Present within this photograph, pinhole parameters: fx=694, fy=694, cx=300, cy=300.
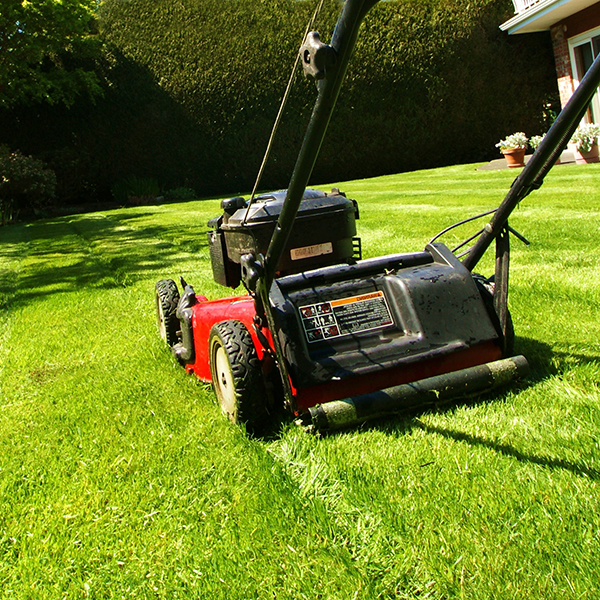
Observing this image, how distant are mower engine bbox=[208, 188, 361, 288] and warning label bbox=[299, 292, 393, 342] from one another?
1.05ft

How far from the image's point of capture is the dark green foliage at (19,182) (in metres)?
14.3

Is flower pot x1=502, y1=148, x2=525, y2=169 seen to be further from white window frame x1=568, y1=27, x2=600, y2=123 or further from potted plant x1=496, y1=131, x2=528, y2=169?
white window frame x1=568, y1=27, x2=600, y2=123

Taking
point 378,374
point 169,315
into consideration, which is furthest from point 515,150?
point 378,374

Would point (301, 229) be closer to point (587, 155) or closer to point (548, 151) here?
point (548, 151)

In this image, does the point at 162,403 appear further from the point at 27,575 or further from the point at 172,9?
the point at 172,9

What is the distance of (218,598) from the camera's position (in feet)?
5.24

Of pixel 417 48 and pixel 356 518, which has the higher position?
pixel 417 48

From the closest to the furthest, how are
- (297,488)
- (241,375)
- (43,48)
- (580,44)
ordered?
(297,488) → (241,375) → (580,44) → (43,48)

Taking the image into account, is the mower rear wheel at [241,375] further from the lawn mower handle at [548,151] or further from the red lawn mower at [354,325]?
the lawn mower handle at [548,151]

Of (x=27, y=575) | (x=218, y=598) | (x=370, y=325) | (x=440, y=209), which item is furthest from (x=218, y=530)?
(x=440, y=209)

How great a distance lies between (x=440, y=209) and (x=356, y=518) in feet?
20.2

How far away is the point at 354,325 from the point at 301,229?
0.58 m

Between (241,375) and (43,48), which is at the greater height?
(43,48)

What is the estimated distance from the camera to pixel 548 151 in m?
2.41
